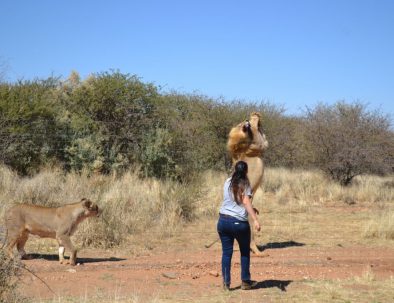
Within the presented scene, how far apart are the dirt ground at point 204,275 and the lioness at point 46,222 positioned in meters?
0.46

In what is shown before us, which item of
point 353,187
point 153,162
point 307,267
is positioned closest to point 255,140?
Result: point 307,267

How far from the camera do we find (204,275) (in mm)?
9883

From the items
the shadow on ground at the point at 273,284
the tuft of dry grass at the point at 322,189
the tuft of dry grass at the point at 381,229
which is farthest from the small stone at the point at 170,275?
the tuft of dry grass at the point at 322,189

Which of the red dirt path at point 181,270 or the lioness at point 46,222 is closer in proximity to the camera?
the red dirt path at point 181,270

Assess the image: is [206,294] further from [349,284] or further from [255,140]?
[255,140]

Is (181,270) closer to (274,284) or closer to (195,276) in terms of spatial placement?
(195,276)

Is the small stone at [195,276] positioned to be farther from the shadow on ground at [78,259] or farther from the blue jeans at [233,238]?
the shadow on ground at [78,259]

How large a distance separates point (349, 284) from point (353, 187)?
15.3m

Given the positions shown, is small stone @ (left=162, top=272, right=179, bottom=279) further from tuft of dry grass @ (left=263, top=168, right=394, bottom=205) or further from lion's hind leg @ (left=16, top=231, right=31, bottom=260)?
tuft of dry grass @ (left=263, top=168, right=394, bottom=205)

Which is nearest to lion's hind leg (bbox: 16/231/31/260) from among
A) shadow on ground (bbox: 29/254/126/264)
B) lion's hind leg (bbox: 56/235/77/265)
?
shadow on ground (bbox: 29/254/126/264)

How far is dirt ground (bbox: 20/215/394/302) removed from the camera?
8.33 metres

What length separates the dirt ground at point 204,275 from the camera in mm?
8328

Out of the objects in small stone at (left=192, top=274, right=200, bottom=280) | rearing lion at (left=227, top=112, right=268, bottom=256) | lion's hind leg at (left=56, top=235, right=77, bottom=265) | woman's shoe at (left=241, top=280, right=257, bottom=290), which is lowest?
small stone at (left=192, top=274, right=200, bottom=280)

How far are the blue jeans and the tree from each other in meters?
15.8
